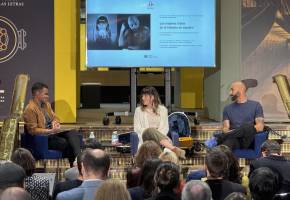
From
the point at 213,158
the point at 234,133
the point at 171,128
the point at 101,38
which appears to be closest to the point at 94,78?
the point at 101,38

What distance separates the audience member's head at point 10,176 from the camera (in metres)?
3.78

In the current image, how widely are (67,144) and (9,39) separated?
2.58 m

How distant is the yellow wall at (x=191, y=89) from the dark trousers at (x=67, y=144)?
4.82 metres

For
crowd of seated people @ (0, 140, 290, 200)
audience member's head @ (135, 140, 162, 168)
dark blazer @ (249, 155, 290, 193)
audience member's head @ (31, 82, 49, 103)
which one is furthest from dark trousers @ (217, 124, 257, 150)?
audience member's head @ (135, 140, 162, 168)

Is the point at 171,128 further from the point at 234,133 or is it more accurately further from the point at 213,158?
the point at 213,158

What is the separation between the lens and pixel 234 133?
7.67 meters

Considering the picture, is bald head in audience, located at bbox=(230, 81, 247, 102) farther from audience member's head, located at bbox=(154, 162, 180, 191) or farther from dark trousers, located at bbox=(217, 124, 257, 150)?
audience member's head, located at bbox=(154, 162, 180, 191)

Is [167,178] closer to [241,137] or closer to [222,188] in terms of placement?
[222,188]

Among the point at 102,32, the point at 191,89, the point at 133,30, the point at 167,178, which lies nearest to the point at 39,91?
the point at 102,32

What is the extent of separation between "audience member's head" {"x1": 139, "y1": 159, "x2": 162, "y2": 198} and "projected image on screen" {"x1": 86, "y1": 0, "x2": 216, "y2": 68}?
5140mm

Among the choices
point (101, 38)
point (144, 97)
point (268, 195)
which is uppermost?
point (101, 38)

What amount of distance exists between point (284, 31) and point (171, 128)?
2483 millimetres

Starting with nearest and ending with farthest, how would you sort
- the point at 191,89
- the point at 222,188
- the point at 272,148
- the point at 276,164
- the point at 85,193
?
the point at 85,193 < the point at 222,188 < the point at 276,164 < the point at 272,148 < the point at 191,89

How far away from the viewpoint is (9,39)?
9492 millimetres
